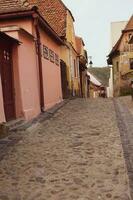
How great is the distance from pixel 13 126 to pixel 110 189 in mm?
5286

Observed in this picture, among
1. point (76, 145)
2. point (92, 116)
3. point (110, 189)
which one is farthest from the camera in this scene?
point (92, 116)

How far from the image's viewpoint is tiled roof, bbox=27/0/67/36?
23.7 meters

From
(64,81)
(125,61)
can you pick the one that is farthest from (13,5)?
(125,61)

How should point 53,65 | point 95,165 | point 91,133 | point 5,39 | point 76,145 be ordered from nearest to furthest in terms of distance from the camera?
point 95,165
point 76,145
point 91,133
point 5,39
point 53,65

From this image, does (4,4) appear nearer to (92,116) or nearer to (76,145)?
(92,116)

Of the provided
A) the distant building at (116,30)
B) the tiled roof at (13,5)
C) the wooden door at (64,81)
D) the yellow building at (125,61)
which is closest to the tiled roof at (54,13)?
the wooden door at (64,81)

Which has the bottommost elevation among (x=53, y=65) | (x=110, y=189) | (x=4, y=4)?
(x=110, y=189)

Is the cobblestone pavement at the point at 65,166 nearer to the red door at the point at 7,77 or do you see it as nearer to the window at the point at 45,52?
the red door at the point at 7,77

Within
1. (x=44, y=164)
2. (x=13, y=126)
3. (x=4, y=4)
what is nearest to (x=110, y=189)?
(x=44, y=164)

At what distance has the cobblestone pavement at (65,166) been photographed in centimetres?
550

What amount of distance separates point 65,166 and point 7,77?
5.04 metres

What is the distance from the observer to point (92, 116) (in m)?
13.6

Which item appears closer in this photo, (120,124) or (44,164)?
(44,164)

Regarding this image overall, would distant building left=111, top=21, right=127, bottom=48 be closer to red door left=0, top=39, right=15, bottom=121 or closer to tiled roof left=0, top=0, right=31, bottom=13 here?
tiled roof left=0, top=0, right=31, bottom=13
